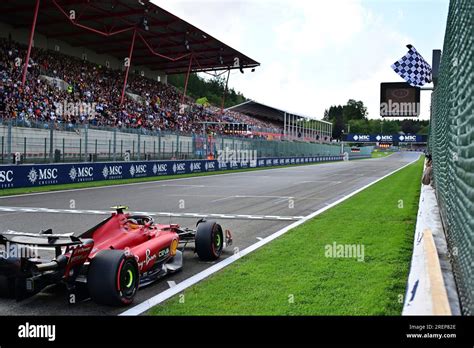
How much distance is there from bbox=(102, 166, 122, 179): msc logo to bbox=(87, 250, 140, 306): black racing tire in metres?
20.1

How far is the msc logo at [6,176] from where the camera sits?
61.8ft

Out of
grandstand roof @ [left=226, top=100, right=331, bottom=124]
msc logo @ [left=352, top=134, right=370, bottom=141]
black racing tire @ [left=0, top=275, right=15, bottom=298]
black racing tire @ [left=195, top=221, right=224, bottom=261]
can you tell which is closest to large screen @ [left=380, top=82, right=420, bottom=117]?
black racing tire @ [left=195, top=221, right=224, bottom=261]

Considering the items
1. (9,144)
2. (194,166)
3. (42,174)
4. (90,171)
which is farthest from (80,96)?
(9,144)

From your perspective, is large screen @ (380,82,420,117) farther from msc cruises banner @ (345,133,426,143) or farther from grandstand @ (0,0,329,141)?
msc cruises banner @ (345,133,426,143)

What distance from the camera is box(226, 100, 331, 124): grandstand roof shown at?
9200 centimetres

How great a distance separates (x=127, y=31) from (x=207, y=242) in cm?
3871

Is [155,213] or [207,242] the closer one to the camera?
[207,242]

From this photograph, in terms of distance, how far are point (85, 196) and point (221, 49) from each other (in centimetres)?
3545

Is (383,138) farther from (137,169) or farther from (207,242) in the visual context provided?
(207,242)

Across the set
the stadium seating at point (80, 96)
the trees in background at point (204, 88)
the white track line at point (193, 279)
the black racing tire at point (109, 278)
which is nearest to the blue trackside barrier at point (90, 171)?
the stadium seating at point (80, 96)

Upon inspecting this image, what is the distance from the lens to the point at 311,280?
20.3 ft

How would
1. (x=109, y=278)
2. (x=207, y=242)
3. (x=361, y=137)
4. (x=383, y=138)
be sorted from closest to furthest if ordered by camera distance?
(x=109, y=278), (x=207, y=242), (x=383, y=138), (x=361, y=137)

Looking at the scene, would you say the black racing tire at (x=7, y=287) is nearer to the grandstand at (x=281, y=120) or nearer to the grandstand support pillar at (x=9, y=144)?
the grandstand support pillar at (x=9, y=144)
